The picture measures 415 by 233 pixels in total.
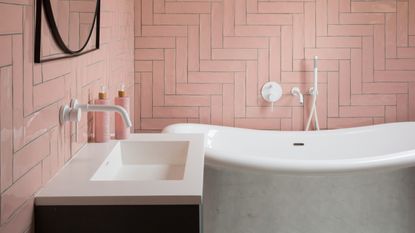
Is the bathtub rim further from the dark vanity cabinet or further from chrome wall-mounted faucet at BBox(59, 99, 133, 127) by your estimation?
the dark vanity cabinet

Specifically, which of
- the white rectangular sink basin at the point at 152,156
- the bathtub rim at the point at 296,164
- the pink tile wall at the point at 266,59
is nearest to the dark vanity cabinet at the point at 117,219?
the white rectangular sink basin at the point at 152,156

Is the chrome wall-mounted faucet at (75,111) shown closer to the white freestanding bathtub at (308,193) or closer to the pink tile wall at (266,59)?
the white freestanding bathtub at (308,193)

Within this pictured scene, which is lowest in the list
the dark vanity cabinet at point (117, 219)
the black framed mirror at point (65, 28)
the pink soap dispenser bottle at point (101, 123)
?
the dark vanity cabinet at point (117, 219)

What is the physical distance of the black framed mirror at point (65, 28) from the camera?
1.73 metres

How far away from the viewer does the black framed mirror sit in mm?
1727

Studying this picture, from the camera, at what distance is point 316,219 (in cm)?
352

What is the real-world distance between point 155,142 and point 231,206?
106 cm

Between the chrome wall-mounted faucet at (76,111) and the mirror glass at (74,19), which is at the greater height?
the mirror glass at (74,19)

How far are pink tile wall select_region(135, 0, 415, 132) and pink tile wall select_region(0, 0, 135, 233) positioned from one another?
1.94m

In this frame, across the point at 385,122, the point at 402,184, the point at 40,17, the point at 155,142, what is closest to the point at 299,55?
the point at 385,122

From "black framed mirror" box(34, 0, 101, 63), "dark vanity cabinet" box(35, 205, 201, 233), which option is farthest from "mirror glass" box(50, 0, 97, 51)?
"dark vanity cabinet" box(35, 205, 201, 233)

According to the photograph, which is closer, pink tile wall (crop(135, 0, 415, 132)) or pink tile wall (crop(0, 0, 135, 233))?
pink tile wall (crop(0, 0, 135, 233))

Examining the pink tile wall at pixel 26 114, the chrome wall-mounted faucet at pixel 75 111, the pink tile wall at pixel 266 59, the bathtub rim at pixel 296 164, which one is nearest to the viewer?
the pink tile wall at pixel 26 114

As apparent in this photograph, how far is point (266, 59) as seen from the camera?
4340 mm
